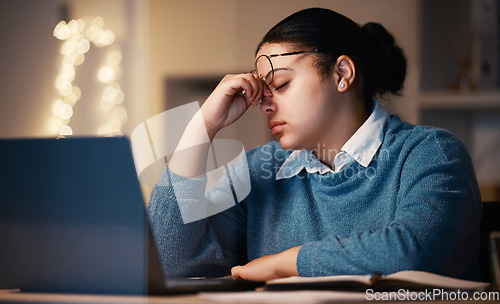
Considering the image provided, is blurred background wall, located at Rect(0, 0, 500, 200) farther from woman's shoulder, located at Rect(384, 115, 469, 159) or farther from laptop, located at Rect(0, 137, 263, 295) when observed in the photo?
laptop, located at Rect(0, 137, 263, 295)

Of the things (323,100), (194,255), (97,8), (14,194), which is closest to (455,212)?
(323,100)

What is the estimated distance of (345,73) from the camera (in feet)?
3.99

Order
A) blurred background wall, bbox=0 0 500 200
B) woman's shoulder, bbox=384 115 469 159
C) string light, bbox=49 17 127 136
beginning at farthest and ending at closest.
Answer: string light, bbox=49 17 127 136
blurred background wall, bbox=0 0 500 200
woman's shoulder, bbox=384 115 469 159

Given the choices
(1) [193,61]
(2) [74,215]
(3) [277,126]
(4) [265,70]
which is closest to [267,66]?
(4) [265,70]

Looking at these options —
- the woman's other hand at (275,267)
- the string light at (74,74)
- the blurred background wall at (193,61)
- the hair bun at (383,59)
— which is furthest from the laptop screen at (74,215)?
the string light at (74,74)

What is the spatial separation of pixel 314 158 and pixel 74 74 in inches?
82.6

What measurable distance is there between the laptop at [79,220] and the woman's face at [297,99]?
57 cm

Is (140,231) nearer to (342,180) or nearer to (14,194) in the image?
(14,194)

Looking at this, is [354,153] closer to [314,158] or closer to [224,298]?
[314,158]

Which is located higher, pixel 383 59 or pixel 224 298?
pixel 383 59

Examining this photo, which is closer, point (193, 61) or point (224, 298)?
point (224, 298)

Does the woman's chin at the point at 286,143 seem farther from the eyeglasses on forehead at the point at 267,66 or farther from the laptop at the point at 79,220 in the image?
the laptop at the point at 79,220

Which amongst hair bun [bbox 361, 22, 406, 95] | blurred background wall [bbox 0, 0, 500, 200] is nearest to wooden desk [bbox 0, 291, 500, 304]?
hair bun [bbox 361, 22, 406, 95]

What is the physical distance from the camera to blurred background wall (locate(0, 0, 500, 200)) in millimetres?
2619
